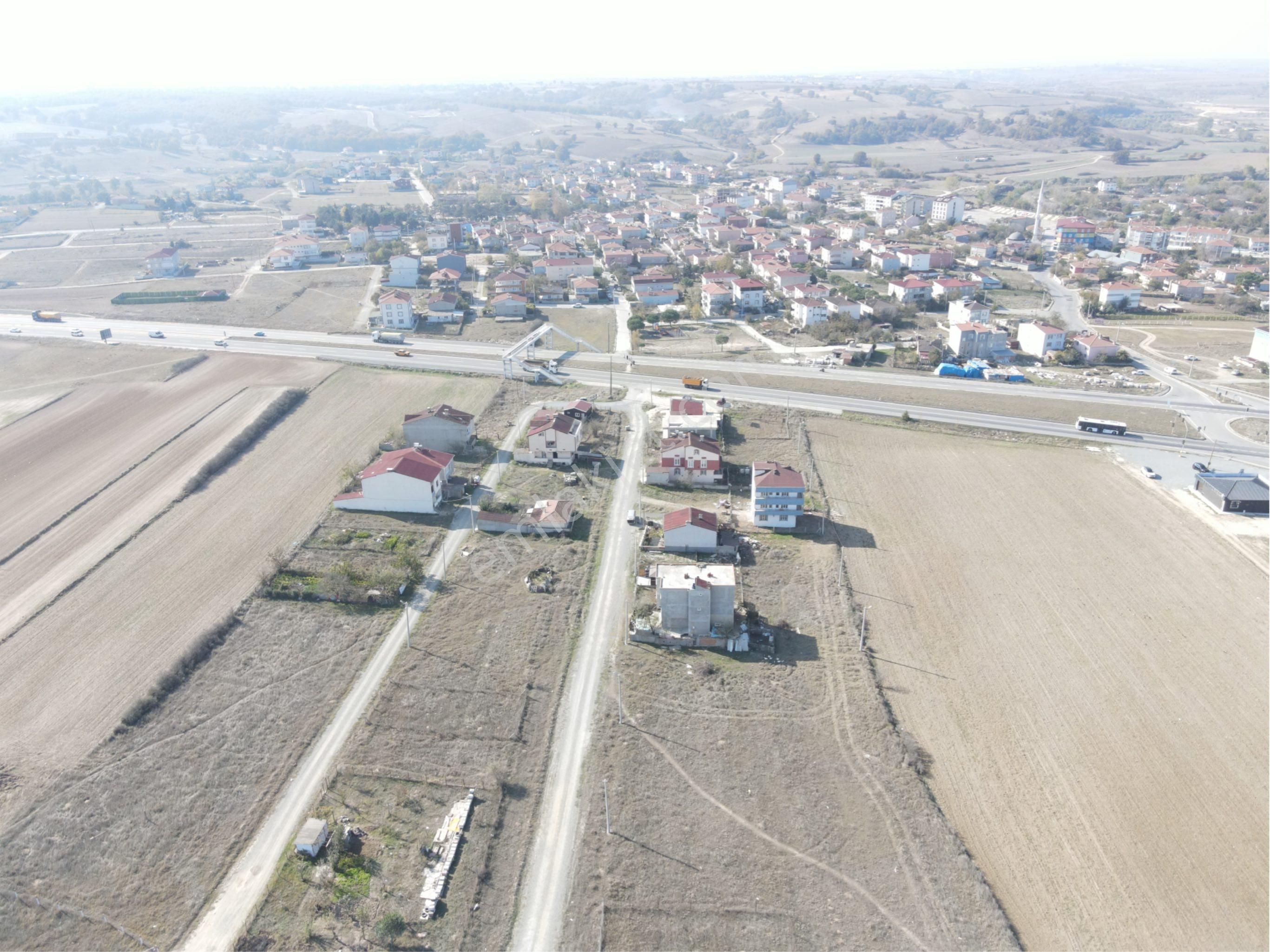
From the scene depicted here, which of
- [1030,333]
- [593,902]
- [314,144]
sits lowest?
[593,902]

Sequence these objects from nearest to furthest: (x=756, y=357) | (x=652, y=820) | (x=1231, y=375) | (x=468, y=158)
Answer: (x=652, y=820) → (x=1231, y=375) → (x=756, y=357) → (x=468, y=158)

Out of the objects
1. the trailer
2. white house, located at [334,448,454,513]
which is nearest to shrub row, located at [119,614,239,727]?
white house, located at [334,448,454,513]

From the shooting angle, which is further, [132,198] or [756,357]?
[132,198]

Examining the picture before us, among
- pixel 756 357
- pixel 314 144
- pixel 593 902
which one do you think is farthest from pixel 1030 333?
pixel 314 144

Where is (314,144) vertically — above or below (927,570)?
above

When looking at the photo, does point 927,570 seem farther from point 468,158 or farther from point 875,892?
point 468,158

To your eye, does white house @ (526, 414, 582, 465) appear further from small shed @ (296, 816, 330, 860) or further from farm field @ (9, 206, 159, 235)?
farm field @ (9, 206, 159, 235)

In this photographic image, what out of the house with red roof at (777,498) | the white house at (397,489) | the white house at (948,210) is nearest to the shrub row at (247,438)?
the white house at (397,489)

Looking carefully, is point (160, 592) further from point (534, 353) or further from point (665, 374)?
point (665, 374)
